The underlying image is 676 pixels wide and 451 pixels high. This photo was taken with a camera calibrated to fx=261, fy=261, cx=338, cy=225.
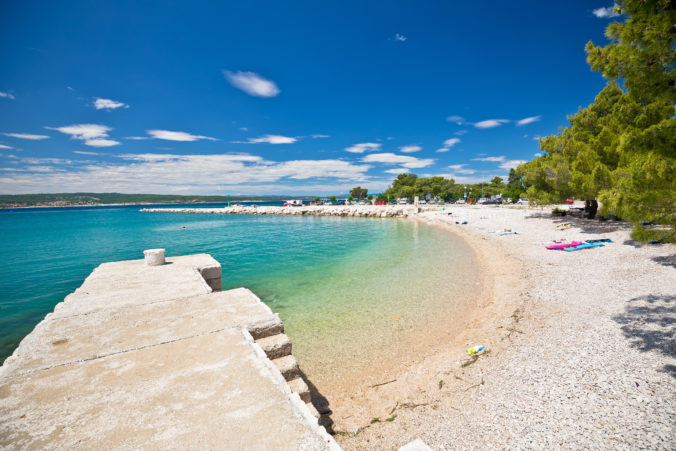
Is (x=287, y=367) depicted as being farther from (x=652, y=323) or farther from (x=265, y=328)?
(x=652, y=323)

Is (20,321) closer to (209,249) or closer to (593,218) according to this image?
(209,249)

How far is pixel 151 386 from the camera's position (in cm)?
296

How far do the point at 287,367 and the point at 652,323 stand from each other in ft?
25.4

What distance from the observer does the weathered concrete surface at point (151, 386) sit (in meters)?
2.30

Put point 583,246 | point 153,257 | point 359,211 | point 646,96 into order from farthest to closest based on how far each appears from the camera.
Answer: point 359,211 < point 583,246 < point 153,257 < point 646,96

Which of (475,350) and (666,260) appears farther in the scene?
(666,260)

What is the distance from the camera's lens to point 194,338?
3.97 m

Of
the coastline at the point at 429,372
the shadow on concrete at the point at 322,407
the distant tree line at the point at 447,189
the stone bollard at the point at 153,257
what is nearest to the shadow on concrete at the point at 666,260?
the coastline at the point at 429,372

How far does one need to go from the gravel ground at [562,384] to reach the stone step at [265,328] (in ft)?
6.49

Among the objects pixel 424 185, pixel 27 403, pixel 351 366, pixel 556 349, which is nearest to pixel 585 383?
pixel 556 349

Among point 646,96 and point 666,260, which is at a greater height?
point 646,96

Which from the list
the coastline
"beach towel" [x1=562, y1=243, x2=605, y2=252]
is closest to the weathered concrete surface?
the coastline

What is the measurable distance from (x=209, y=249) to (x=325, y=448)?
75.5ft

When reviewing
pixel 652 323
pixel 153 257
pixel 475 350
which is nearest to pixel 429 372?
pixel 475 350
